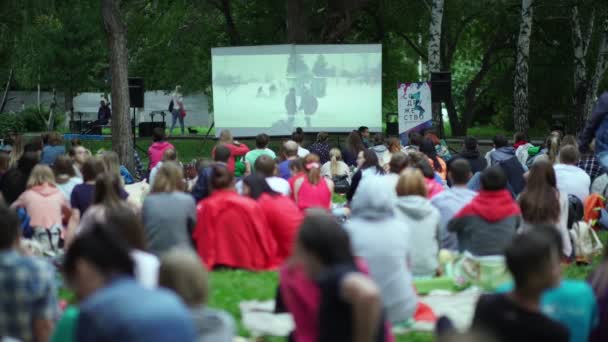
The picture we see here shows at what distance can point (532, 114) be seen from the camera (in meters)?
40.0

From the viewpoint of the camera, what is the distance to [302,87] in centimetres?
2566

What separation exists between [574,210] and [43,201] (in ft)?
17.9

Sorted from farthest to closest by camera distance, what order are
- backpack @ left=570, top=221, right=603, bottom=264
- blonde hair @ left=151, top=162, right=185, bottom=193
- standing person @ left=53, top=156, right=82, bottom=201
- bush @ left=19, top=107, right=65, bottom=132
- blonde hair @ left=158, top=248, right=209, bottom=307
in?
bush @ left=19, top=107, right=65, bottom=132 < standing person @ left=53, top=156, right=82, bottom=201 < backpack @ left=570, top=221, right=603, bottom=264 < blonde hair @ left=151, top=162, right=185, bottom=193 < blonde hair @ left=158, top=248, right=209, bottom=307

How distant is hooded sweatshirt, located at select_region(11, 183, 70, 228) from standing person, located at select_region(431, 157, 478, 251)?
371 cm

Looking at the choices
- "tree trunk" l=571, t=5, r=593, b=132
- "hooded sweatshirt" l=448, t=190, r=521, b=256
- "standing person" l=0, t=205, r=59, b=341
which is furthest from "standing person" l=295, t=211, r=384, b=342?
"tree trunk" l=571, t=5, r=593, b=132

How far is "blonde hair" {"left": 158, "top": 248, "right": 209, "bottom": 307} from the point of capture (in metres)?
4.44

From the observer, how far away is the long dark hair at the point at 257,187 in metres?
10.5

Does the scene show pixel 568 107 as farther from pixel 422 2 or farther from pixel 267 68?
pixel 267 68

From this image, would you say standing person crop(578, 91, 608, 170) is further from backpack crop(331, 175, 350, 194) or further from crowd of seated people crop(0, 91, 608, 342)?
backpack crop(331, 175, 350, 194)

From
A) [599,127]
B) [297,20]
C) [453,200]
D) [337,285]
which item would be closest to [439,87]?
[297,20]

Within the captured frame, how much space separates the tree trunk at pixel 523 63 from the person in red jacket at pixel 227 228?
1742 cm

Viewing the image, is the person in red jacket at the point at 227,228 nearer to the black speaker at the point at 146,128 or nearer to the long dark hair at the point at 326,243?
the long dark hair at the point at 326,243

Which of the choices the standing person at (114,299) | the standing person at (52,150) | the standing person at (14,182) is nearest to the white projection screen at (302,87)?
the standing person at (52,150)

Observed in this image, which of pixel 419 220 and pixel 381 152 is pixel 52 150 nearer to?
pixel 381 152
